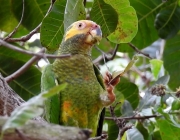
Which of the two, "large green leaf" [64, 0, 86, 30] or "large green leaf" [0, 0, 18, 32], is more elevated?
"large green leaf" [0, 0, 18, 32]

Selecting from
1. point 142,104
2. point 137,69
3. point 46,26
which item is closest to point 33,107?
point 46,26

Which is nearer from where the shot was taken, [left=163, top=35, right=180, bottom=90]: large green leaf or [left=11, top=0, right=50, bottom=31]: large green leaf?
[left=11, top=0, right=50, bottom=31]: large green leaf

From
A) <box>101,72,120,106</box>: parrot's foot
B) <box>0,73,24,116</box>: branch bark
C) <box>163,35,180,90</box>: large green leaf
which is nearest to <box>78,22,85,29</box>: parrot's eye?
<box>101,72,120,106</box>: parrot's foot

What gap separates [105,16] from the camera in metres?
1.88

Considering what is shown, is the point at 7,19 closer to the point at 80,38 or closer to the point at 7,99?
the point at 80,38

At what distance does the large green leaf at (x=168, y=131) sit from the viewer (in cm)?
183

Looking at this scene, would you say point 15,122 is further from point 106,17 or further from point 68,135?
point 106,17

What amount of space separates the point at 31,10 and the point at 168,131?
3.21 feet

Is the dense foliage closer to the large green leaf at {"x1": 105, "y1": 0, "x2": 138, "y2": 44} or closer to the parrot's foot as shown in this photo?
the large green leaf at {"x1": 105, "y1": 0, "x2": 138, "y2": 44}

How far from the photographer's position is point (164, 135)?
1.85 m

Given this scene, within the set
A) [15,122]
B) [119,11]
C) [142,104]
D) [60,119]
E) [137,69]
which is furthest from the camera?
[137,69]

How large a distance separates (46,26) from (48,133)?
944 millimetres

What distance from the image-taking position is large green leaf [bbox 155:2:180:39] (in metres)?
2.31

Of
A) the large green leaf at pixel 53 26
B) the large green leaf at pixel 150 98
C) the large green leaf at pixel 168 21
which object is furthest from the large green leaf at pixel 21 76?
the large green leaf at pixel 168 21
